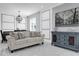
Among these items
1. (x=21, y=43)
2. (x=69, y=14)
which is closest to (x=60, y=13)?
(x=69, y=14)

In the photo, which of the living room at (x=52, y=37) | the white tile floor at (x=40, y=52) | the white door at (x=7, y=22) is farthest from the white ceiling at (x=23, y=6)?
the white tile floor at (x=40, y=52)

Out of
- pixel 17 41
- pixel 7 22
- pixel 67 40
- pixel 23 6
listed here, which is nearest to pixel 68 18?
pixel 67 40

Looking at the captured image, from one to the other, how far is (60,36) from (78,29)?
3.07 ft

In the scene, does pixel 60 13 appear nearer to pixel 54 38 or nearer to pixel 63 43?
pixel 54 38

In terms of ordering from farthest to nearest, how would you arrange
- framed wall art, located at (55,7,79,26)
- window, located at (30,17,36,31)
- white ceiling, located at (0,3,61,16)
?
window, located at (30,17,36,31)
white ceiling, located at (0,3,61,16)
framed wall art, located at (55,7,79,26)

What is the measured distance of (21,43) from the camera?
3.17m

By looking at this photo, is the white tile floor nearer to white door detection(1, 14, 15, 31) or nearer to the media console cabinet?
the media console cabinet

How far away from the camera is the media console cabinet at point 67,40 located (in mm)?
2960

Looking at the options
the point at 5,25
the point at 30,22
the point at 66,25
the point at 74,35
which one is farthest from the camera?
the point at 30,22

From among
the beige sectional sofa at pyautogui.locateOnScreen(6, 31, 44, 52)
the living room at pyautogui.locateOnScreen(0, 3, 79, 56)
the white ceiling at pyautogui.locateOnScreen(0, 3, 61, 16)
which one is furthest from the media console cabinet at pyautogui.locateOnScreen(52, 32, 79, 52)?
the white ceiling at pyautogui.locateOnScreen(0, 3, 61, 16)

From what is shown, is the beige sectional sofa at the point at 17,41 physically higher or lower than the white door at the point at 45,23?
lower

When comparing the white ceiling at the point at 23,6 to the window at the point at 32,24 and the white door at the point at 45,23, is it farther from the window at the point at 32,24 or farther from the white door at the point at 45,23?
the window at the point at 32,24

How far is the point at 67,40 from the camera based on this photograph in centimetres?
330

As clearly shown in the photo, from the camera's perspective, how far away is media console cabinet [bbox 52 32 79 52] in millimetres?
2960
